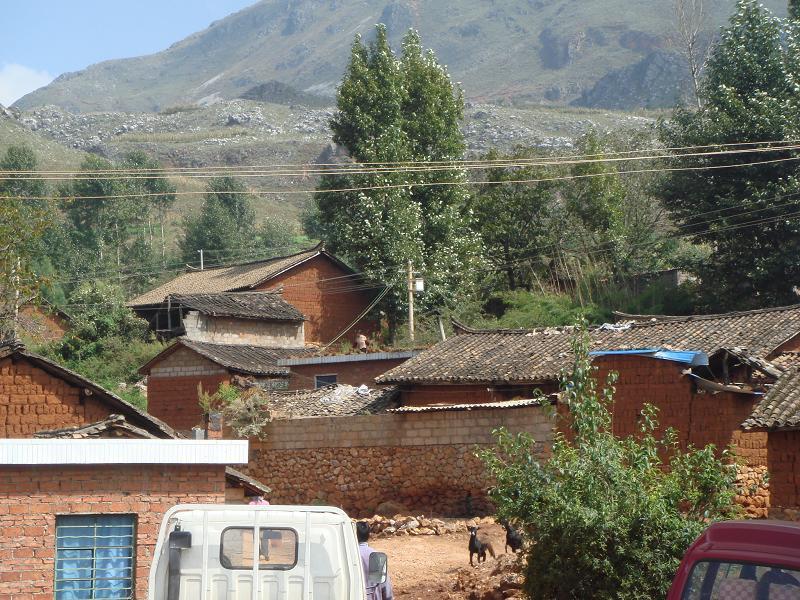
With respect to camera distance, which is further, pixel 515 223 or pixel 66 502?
pixel 515 223

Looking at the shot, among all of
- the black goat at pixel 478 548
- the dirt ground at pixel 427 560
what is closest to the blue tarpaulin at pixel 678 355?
the black goat at pixel 478 548

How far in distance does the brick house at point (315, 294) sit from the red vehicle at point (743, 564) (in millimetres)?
36587

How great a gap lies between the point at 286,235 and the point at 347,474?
49438 mm

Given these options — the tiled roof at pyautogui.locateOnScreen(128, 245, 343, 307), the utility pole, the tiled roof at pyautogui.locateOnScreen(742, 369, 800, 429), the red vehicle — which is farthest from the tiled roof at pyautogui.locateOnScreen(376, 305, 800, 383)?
the tiled roof at pyautogui.locateOnScreen(128, 245, 343, 307)

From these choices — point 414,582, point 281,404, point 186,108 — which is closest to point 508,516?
point 414,582

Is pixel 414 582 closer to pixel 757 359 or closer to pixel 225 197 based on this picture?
pixel 757 359

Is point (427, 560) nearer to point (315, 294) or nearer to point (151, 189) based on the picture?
point (315, 294)

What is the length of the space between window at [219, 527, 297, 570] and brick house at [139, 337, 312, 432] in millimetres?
24984

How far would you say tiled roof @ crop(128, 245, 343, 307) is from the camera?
4328 cm

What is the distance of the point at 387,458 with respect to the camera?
24.8 m

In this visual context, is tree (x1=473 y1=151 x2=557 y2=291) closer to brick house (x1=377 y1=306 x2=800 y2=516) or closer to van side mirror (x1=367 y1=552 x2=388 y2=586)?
brick house (x1=377 y1=306 x2=800 y2=516)

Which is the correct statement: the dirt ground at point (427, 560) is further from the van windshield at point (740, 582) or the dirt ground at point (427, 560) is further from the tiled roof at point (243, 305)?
the tiled roof at point (243, 305)

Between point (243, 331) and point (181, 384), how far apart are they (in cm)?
593

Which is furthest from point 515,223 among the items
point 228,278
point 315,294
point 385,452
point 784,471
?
point 784,471
